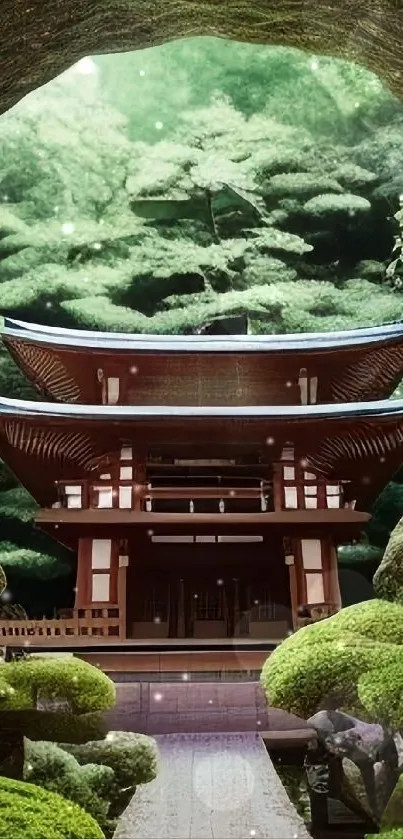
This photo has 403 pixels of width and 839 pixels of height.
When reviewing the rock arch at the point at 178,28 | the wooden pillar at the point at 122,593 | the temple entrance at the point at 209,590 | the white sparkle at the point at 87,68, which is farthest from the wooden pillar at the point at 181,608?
the white sparkle at the point at 87,68

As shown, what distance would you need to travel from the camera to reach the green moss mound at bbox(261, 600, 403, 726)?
2615mm

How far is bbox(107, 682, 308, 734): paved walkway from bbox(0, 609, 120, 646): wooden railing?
0.79ft

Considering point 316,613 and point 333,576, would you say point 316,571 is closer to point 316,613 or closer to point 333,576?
point 333,576

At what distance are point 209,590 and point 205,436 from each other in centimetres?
64

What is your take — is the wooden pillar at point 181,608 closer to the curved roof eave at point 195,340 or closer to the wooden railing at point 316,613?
the wooden railing at point 316,613

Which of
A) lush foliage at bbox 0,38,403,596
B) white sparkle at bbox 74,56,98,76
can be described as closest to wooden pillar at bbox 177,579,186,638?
lush foliage at bbox 0,38,403,596

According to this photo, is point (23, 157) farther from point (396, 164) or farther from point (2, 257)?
point (396, 164)

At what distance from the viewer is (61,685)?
2.82 metres

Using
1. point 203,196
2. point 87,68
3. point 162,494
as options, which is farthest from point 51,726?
point 87,68

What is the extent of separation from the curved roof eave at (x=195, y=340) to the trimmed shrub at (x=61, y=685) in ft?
4.63

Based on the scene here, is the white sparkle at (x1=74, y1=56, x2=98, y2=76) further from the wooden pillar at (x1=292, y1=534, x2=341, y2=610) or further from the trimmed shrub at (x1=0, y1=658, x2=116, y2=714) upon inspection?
the trimmed shrub at (x1=0, y1=658, x2=116, y2=714)

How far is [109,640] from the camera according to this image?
2996 millimetres

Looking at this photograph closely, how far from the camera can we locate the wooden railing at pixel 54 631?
2977 millimetres

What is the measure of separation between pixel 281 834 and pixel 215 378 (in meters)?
1.81
